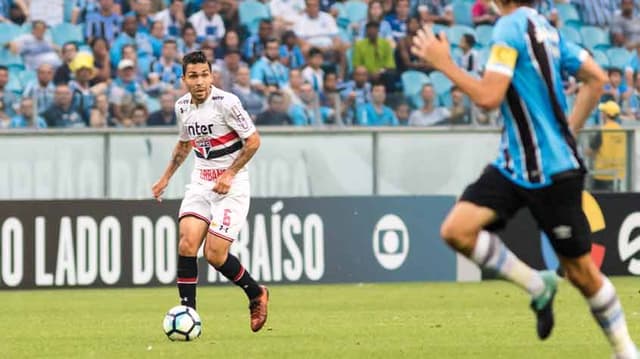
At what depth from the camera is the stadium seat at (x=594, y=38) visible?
77.6 ft

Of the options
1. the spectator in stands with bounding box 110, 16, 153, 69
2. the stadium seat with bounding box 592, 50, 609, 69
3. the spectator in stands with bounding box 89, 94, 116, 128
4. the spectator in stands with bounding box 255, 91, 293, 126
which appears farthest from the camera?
the stadium seat with bounding box 592, 50, 609, 69

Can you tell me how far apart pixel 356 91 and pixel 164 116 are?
3280 millimetres

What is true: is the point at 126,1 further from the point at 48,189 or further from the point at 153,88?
the point at 48,189

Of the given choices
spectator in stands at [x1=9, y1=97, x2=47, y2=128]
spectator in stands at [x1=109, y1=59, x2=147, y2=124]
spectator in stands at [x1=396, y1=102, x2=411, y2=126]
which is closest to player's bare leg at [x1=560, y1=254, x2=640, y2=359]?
spectator in stands at [x1=396, y1=102, x2=411, y2=126]

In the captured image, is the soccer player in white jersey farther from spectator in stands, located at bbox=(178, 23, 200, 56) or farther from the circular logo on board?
spectator in stands, located at bbox=(178, 23, 200, 56)

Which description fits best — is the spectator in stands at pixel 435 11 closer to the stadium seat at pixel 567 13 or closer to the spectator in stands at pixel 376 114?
the stadium seat at pixel 567 13

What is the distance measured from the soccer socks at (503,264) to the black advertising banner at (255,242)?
10.4 m

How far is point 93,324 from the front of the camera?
12.7 m

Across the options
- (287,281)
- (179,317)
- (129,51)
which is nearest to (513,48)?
(179,317)

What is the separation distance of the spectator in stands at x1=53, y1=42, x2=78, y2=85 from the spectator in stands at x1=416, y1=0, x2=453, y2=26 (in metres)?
5.55

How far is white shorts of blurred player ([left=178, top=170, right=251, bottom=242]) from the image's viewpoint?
11570mm

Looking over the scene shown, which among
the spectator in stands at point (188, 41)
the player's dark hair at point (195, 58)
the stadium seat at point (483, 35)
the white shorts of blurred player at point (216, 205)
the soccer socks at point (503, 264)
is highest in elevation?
the stadium seat at point (483, 35)

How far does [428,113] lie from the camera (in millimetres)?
19078

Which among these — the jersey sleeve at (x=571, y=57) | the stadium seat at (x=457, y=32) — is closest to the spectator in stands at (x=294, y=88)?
the stadium seat at (x=457, y=32)
